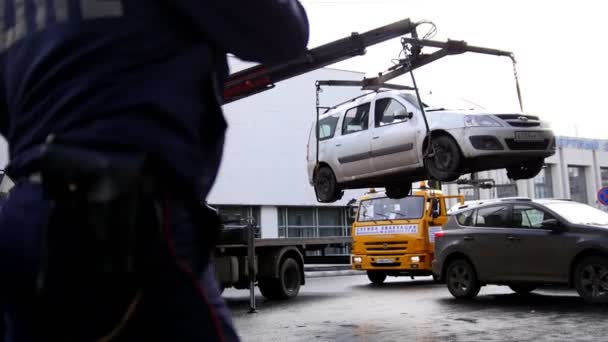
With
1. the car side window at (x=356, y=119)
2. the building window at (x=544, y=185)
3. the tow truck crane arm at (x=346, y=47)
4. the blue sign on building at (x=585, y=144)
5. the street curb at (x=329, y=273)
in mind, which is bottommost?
the street curb at (x=329, y=273)

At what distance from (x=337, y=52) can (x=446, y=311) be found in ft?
17.7

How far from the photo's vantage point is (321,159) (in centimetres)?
1010

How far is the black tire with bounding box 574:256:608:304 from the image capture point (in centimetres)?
1088

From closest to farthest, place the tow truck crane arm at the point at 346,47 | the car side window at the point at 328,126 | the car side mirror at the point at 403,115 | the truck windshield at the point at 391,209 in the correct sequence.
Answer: the tow truck crane arm at the point at 346,47 → the car side mirror at the point at 403,115 → the car side window at the point at 328,126 → the truck windshield at the point at 391,209

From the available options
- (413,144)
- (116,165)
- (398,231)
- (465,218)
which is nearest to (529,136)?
(413,144)

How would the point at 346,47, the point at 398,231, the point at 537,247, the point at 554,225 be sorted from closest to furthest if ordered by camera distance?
the point at 346,47
the point at 554,225
the point at 537,247
the point at 398,231

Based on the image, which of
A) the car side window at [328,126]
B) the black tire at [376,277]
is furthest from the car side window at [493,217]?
the black tire at [376,277]

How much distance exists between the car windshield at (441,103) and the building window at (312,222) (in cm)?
2352

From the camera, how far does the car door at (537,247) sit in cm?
1141

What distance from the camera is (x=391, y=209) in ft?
55.9

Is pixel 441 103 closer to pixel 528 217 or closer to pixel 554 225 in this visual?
pixel 554 225

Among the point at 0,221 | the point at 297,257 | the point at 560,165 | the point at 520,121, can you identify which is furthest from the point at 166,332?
the point at 560,165

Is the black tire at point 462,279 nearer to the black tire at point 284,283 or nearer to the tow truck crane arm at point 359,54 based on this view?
the black tire at point 284,283

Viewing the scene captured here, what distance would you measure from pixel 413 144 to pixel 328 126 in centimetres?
201
